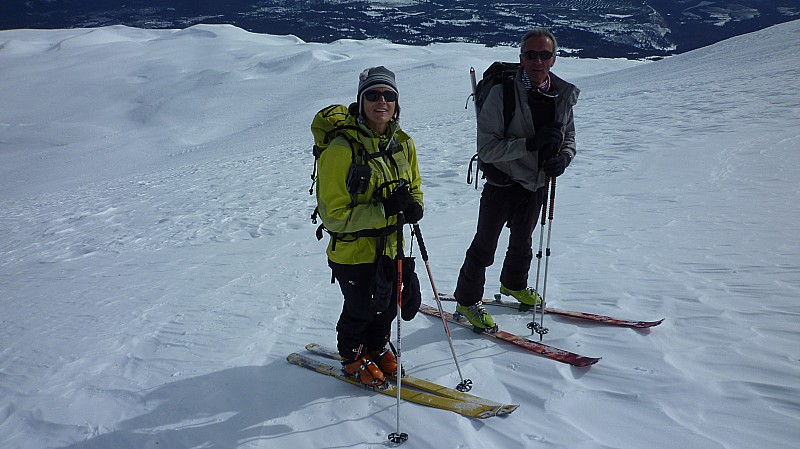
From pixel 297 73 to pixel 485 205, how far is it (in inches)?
1454

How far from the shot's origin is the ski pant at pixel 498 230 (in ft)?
12.5

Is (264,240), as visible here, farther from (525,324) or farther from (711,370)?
(711,370)

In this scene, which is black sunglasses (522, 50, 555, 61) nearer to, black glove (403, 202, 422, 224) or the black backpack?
the black backpack

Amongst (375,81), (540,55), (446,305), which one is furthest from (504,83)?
(446,305)

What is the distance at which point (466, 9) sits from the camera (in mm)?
133625

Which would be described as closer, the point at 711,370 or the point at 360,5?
the point at 711,370

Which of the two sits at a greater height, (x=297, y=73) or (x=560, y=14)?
(x=560, y=14)

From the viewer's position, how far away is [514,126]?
358cm

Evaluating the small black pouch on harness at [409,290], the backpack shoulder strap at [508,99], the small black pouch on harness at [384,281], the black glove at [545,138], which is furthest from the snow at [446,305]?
the backpack shoulder strap at [508,99]

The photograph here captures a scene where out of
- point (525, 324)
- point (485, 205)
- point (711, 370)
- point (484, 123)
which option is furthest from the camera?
point (525, 324)

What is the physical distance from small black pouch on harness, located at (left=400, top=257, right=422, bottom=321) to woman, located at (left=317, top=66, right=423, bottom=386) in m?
0.04

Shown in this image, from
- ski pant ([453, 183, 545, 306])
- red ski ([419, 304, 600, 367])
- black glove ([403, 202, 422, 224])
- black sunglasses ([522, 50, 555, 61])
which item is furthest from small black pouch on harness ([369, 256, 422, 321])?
black sunglasses ([522, 50, 555, 61])

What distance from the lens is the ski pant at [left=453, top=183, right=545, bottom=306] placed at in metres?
3.82

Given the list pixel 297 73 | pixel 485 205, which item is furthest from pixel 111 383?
pixel 297 73
